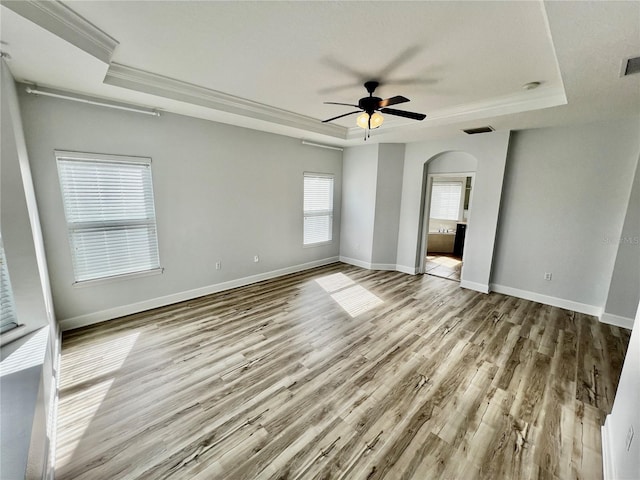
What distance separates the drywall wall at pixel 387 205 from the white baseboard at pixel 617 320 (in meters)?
3.09

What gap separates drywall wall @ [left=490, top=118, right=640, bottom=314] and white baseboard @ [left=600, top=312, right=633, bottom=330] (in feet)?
0.64

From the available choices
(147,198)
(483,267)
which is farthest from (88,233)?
(483,267)

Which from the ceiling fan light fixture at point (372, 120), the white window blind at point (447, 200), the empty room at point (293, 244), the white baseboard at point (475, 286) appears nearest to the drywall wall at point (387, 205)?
the empty room at point (293, 244)

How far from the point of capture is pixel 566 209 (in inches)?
148

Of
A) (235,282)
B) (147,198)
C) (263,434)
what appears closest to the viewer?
(263,434)

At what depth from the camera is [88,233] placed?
9.90 ft

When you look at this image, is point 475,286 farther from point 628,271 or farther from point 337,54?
point 337,54

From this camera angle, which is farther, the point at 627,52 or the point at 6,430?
the point at 627,52

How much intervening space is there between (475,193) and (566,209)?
118 cm

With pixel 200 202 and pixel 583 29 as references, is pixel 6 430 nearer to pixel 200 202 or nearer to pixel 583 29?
pixel 200 202

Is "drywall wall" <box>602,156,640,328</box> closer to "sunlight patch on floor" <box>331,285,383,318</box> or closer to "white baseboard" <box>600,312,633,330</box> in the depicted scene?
"white baseboard" <box>600,312,633,330</box>

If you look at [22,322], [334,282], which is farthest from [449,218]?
[22,322]

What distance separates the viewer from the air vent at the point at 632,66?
1930mm

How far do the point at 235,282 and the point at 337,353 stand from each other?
2395 millimetres
